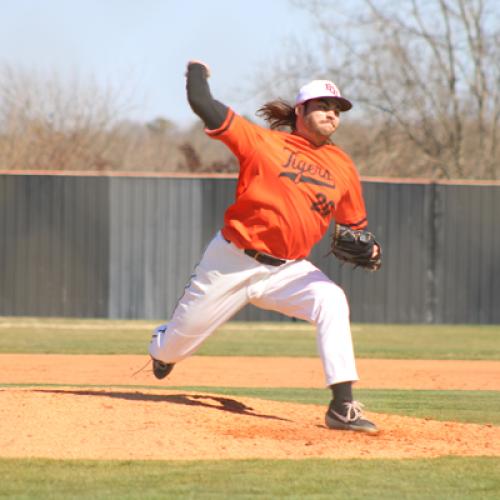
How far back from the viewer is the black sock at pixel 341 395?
641cm

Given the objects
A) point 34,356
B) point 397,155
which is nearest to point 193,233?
point 34,356

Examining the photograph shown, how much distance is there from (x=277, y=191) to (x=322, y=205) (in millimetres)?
283

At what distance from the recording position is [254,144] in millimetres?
6309

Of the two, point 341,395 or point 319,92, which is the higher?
point 319,92

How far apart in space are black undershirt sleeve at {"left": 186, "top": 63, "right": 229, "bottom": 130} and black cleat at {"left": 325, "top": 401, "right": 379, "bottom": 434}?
1704 millimetres

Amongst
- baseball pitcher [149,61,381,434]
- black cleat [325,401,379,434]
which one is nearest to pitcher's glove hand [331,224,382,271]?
baseball pitcher [149,61,381,434]

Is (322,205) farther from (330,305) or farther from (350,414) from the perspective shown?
(350,414)

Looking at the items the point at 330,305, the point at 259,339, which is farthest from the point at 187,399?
the point at 259,339

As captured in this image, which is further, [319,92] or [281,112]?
[281,112]

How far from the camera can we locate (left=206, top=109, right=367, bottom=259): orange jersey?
629 cm

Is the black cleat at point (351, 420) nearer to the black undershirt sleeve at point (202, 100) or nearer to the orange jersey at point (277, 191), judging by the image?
the orange jersey at point (277, 191)

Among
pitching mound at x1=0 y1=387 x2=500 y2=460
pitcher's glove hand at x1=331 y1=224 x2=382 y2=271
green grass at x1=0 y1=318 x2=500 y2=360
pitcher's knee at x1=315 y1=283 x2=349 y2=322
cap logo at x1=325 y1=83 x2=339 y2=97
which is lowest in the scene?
green grass at x1=0 y1=318 x2=500 y2=360

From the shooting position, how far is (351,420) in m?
6.50

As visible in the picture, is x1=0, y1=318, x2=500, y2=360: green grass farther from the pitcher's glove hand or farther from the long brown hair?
the long brown hair
